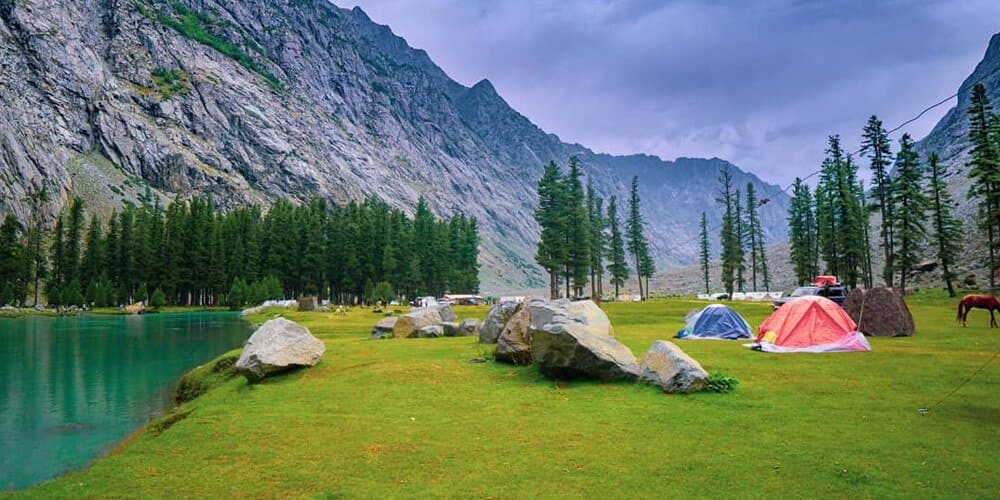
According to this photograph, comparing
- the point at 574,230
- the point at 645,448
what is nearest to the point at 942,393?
the point at 645,448

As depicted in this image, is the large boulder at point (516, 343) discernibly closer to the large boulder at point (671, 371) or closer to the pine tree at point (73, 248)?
the large boulder at point (671, 371)

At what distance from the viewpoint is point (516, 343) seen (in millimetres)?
17859

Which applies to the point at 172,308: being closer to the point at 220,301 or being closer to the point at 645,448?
the point at 220,301

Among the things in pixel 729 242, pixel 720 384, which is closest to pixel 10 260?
pixel 720 384

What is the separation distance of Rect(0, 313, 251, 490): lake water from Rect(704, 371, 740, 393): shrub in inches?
563

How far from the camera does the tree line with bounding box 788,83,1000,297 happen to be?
46562 millimetres

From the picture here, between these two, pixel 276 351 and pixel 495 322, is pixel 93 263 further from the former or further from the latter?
pixel 276 351

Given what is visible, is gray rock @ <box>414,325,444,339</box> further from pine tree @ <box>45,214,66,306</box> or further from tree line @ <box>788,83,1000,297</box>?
pine tree @ <box>45,214,66,306</box>

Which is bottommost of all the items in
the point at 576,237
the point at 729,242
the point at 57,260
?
the point at 729,242

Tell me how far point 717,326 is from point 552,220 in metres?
43.3

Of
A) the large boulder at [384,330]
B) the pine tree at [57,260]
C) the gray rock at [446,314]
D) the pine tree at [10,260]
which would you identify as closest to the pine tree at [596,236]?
the gray rock at [446,314]

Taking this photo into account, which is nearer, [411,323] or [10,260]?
[411,323]

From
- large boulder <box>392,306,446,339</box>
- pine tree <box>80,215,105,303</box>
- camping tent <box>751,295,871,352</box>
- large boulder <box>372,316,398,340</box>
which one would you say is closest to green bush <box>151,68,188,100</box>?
pine tree <box>80,215,105,303</box>

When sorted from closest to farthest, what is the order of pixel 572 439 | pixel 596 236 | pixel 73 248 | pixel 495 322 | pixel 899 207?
pixel 572 439, pixel 495 322, pixel 899 207, pixel 596 236, pixel 73 248
